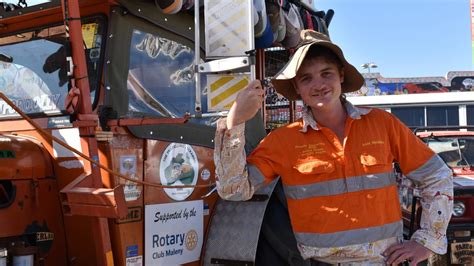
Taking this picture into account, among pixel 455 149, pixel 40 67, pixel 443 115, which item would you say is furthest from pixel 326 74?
pixel 443 115

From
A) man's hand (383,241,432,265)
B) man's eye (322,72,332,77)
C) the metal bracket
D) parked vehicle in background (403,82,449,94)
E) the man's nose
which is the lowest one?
man's hand (383,241,432,265)

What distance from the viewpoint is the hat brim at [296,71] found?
2.33 m

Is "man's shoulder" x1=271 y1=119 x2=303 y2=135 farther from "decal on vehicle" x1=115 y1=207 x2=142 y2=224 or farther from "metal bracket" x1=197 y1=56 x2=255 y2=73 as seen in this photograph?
"decal on vehicle" x1=115 y1=207 x2=142 y2=224

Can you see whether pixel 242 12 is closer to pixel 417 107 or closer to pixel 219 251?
pixel 219 251

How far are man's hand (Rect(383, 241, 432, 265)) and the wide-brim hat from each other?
79 centimetres

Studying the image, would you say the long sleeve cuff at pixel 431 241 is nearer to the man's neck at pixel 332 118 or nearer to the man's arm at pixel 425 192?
the man's arm at pixel 425 192

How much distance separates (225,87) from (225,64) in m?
0.13

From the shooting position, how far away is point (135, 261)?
2836 mm

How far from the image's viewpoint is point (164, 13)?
10.4ft

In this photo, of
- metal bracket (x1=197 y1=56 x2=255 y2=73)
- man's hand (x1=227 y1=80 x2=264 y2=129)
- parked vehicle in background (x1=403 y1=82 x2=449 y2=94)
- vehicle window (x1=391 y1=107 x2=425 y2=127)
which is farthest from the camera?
parked vehicle in background (x1=403 y1=82 x2=449 y2=94)

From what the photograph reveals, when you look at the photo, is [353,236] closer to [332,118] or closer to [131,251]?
[332,118]

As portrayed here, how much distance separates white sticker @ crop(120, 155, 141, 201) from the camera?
2.81 m

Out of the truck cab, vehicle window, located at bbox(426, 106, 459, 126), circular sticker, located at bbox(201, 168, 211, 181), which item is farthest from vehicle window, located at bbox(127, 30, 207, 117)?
vehicle window, located at bbox(426, 106, 459, 126)

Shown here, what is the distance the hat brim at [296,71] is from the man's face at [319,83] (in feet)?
0.17
